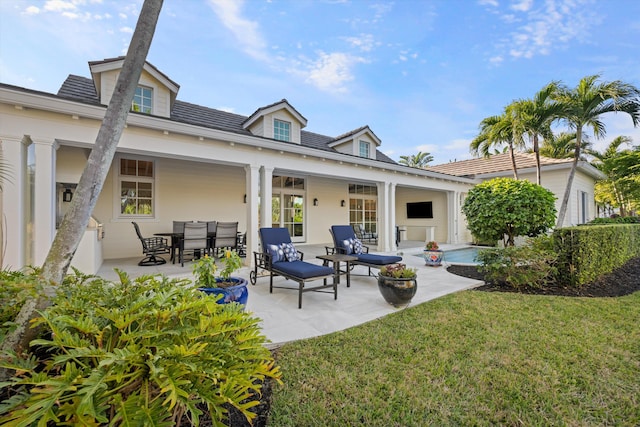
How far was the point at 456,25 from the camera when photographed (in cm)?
711

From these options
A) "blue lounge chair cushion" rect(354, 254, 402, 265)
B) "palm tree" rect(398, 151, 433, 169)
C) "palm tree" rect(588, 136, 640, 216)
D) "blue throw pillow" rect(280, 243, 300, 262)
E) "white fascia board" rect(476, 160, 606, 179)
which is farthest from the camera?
"palm tree" rect(398, 151, 433, 169)

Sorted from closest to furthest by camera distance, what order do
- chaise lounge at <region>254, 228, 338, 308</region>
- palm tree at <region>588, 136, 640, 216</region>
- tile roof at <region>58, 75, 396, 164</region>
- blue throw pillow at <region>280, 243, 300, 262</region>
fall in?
chaise lounge at <region>254, 228, 338, 308</region>, blue throw pillow at <region>280, 243, 300, 262</region>, tile roof at <region>58, 75, 396, 164</region>, palm tree at <region>588, 136, 640, 216</region>

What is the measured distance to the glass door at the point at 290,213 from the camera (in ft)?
34.8

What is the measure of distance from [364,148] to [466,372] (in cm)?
1056

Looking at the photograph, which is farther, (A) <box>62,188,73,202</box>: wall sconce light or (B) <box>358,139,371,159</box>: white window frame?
(B) <box>358,139,371,159</box>: white window frame

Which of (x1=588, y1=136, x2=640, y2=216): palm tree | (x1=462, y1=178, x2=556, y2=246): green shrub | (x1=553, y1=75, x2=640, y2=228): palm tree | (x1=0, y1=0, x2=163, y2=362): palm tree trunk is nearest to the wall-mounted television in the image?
(x1=553, y1=75, x2=640, y2=228): palm tree

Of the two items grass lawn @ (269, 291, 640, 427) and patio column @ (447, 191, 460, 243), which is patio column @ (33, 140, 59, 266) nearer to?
grass lawn @ (269, 291, 640, 427)

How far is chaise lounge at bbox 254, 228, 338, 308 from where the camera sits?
4.25m

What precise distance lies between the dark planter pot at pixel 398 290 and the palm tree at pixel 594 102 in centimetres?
951

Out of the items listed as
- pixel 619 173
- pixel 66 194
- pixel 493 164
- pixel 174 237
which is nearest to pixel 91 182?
pixel 174 237

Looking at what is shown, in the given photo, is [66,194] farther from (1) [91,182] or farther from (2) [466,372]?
(2) [466,372]

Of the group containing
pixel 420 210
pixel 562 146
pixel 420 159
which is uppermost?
A: pixel 420 159

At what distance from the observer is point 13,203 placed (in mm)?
4133

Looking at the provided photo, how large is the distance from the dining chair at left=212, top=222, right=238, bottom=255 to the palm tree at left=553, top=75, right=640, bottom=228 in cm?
1122
